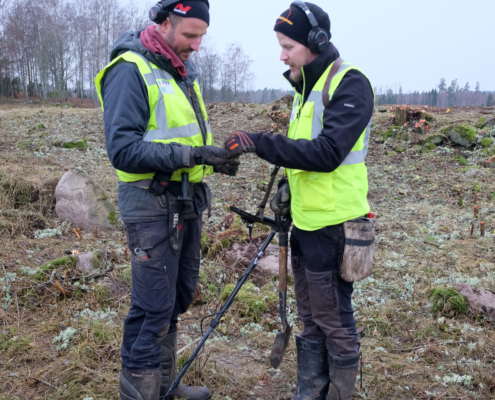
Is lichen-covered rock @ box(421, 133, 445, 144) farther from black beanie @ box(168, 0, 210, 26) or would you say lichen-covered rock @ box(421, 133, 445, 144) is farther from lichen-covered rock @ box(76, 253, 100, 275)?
black beanie @ box(168, 0, 210, 26)

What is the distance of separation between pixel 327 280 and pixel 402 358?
1.61m

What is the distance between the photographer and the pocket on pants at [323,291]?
244cm

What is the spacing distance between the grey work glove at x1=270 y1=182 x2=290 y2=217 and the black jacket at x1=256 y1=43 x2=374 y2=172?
522 millimetres

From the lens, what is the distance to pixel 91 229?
6.26m

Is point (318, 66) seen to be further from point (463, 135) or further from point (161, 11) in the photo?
point (463, 135)

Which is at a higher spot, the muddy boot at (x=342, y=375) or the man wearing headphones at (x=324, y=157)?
the man wearing headphones at (x=324, y=157)

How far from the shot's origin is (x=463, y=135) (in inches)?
466

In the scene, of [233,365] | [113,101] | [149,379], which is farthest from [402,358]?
[113,101]

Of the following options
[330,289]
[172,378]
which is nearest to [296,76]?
[330,289]

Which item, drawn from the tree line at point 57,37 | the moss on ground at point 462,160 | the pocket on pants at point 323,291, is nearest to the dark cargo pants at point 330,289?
the pocket on pants at point 323,291

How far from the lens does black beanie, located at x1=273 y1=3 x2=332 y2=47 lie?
7.64 feet

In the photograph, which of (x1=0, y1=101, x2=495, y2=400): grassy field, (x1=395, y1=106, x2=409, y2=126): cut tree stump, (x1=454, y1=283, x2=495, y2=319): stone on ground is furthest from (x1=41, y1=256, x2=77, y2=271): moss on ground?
(x1=395, y1=106, x2=409, y2=126): cut tree stump

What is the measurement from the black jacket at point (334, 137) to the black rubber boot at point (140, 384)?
1561 millimetres

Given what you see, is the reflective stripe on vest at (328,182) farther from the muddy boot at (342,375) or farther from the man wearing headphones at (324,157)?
the muddy boot at (342,375)
